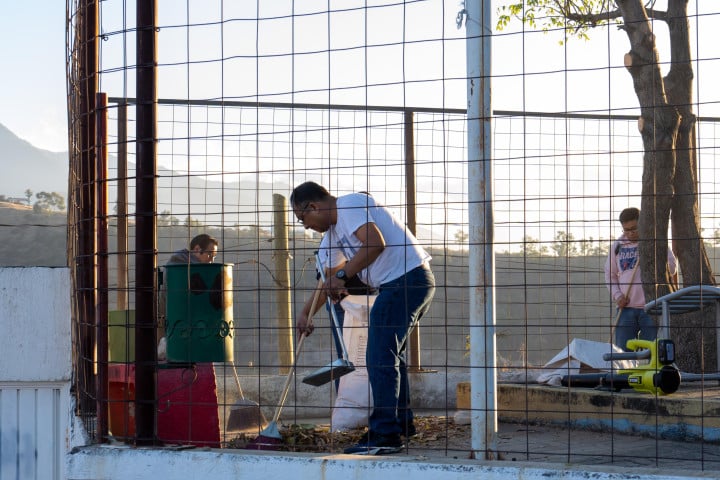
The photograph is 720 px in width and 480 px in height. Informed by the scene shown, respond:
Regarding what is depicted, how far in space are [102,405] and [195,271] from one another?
2.62 feet

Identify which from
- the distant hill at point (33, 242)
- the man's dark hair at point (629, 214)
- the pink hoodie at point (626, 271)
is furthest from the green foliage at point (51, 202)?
the man's dark hair at point (629, 214)

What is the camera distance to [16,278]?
5270 millimetres

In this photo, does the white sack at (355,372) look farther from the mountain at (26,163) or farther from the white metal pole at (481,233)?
the mountain at (26,163)

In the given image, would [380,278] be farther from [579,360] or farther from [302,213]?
[579,360]

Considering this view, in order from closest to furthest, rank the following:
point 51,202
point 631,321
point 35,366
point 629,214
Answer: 1. point 35,366
2. point 631,321
3. point 629,214
4. point 51,202

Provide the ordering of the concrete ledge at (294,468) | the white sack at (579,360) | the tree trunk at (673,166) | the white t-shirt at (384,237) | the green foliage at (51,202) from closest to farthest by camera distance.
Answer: the concrete ledge at (294,468), the white t-shirt at (384,237), the white sack at (579,360), the tree trunk at (673,166), the green foliage at (51,202)

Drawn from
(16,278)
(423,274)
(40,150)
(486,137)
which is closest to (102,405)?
(16,278)

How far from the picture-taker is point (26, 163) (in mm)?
115000

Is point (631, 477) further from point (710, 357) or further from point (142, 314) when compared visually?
point (710, 357)

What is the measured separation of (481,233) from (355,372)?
Answer: 2399mm

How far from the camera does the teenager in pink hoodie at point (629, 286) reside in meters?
8.11

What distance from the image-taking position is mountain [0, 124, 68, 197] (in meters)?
105

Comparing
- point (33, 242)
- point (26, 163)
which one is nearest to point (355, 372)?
point (33, 242)

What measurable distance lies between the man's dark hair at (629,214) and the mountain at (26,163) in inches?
3860
